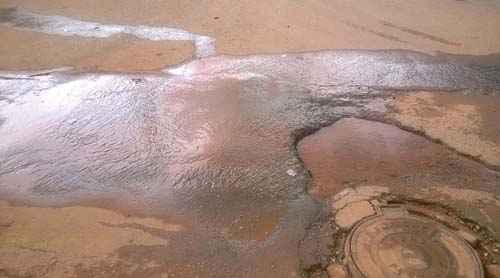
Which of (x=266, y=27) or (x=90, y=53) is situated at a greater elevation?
(x=266, y=27)

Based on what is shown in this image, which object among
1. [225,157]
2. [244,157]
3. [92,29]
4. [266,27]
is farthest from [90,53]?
[244,157]

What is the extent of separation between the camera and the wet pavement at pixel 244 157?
279cm

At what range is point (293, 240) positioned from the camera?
2.89 m

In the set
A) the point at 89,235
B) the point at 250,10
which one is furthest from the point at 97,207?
the point at 250,10

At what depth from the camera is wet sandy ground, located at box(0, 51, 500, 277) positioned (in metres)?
2.84

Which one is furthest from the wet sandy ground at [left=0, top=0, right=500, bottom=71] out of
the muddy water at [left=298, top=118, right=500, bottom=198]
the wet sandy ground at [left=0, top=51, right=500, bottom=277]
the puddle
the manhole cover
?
the manhole cover

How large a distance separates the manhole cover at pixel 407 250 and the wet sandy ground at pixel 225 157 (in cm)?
24

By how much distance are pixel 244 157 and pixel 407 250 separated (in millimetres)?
1534

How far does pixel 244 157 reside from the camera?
365 centimetres

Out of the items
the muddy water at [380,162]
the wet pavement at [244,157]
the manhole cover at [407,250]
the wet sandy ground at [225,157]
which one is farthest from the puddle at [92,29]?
the manhole cover at [407,250]

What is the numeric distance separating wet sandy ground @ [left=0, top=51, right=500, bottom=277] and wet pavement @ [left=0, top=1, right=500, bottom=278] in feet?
0.05

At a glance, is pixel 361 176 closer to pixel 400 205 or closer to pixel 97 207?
pixel 400 205

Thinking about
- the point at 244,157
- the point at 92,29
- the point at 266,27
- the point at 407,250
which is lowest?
the point at 407,250

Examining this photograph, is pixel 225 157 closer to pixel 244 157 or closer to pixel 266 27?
pixel 244 157
